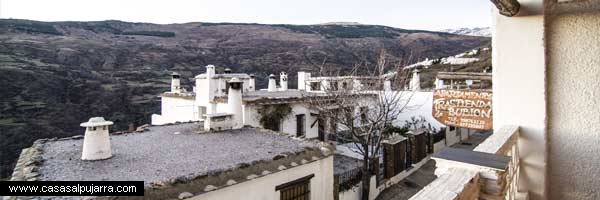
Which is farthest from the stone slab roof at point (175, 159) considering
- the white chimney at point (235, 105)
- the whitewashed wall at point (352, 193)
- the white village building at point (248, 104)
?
the white village building at point (248, 104)

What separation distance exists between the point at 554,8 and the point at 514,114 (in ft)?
3.77

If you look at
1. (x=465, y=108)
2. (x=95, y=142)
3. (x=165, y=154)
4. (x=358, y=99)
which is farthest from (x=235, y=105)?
(x=465, y=108)

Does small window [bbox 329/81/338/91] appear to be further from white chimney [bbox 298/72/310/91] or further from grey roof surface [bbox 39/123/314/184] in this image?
white chimney [bbox 298/72/310/91]

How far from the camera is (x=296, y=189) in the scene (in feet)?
24.2

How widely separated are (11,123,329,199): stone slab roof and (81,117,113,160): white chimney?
6.4 inches

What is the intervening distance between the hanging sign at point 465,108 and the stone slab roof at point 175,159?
316 cm

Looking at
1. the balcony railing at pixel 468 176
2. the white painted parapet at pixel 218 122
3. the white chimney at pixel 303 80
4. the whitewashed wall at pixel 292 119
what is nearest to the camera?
the balcony railing at pixel 468 176

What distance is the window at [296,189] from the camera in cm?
706

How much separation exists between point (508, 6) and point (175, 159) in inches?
241

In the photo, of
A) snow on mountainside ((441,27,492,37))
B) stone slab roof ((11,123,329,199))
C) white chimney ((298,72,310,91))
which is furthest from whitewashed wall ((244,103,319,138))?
snow on mountainside ((441,27,492,37))

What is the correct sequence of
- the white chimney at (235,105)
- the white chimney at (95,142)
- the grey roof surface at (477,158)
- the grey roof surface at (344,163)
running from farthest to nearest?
the grey roof surface at (344,163), the white chimney at (235,105), the white chimney at (95,142), the grey roof surface at (477,158)

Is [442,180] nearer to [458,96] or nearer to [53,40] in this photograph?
[458,96]

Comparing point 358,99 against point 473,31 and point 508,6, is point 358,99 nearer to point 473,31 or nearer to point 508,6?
point 508,6

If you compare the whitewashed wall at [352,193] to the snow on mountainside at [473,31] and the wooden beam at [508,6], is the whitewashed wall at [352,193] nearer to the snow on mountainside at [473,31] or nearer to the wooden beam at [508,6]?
the wooden beam at [508,6]
